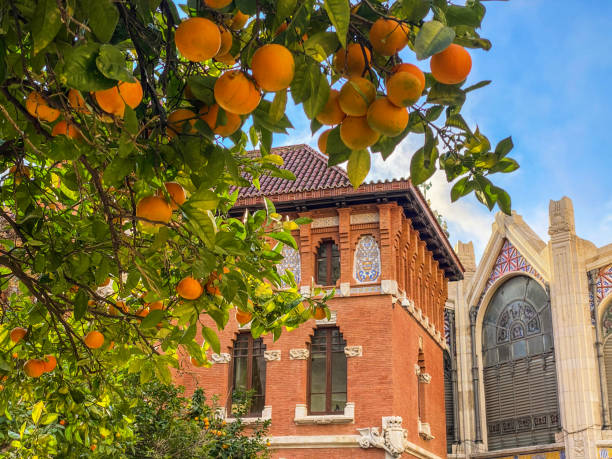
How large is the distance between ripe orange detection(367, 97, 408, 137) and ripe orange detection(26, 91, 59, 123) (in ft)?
3.36

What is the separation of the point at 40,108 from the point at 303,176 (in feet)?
50.7

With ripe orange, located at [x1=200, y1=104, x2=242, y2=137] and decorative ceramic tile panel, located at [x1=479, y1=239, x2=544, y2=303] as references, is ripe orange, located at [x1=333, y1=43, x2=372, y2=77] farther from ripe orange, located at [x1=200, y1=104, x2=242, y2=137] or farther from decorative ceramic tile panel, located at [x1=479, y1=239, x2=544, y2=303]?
decorative ceramic tile panel, located at [x1=479, y1=239, x2=544, y2=303]

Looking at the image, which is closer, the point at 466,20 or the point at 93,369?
the point at 466,20

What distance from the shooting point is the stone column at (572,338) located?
2027 cm

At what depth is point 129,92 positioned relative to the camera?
1.66m

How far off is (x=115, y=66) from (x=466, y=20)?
83cm

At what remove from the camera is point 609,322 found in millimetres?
20797

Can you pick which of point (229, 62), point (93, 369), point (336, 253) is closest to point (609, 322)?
point (336, 253)

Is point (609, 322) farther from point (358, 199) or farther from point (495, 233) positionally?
point (358, 199)

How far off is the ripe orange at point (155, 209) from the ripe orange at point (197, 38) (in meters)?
0.61

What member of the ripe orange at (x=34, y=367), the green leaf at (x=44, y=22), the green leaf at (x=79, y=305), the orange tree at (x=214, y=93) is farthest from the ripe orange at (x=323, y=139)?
the ripe orange at (x=34, y=367)

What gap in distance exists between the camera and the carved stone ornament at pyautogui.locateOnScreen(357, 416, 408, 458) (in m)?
14.0

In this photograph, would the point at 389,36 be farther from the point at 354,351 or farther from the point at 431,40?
the point at 354,351

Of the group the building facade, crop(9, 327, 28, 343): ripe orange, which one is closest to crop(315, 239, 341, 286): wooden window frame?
the building facade
